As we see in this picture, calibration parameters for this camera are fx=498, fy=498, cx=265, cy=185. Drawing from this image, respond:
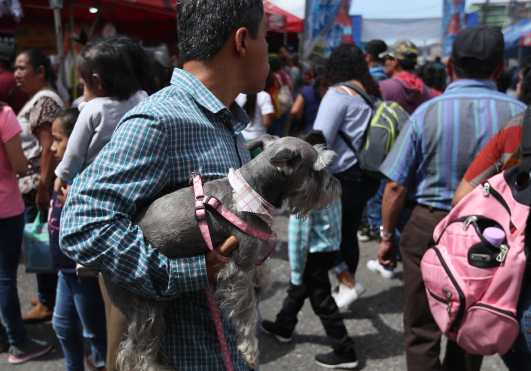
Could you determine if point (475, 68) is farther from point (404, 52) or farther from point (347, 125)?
point (404, 52)

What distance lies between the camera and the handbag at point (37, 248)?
3.48m

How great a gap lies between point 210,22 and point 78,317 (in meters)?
2.23

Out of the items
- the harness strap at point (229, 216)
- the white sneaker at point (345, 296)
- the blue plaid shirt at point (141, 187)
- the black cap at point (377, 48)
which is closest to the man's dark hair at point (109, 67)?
the blue plaid shirt at point (141, 187)

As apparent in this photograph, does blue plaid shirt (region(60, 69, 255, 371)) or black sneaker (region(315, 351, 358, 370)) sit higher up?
blue plaid shirt (region(60, 69, 255, 371))

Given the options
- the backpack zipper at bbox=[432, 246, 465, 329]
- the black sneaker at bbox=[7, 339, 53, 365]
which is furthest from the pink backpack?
the black sneaker at bbox=[7, 339, 53, 365]

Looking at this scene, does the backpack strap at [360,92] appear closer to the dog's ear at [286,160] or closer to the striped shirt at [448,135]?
the striped shirt at [448,135]

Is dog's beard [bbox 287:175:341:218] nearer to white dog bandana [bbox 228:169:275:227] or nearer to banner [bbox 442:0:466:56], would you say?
white dog bandana [bbox 228:169:275:227]

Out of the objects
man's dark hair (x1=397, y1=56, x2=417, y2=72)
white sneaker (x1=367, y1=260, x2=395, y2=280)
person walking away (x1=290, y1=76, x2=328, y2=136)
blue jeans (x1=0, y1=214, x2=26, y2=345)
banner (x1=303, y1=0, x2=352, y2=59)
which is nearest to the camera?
blue jeans (x1=0, y1=214, x2=26, y2=345)

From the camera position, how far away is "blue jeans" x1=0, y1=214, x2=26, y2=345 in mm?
3367

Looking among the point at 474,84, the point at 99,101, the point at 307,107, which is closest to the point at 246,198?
the point at 99,101

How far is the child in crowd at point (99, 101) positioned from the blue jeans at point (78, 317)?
23.1 inches

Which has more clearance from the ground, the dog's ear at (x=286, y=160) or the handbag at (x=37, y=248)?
the dog's ear at (x=286, y=160)

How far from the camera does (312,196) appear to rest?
4.73ft

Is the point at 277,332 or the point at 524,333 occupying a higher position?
the point at 524,333
